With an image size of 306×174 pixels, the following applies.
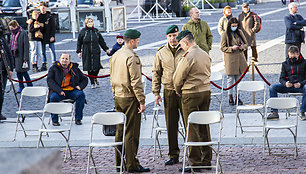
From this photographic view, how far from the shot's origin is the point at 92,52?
13.5 metres

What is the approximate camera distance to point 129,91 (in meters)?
7.29

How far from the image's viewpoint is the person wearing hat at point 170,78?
7531mm

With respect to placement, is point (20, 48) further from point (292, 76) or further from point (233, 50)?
point (292, 76)

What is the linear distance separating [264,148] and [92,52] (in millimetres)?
6780

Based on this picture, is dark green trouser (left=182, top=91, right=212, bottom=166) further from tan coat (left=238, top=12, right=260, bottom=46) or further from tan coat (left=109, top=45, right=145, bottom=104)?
tan coat (left=238, top=12, right=260, bottom=46)

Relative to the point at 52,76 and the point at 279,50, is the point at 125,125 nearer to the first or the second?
the point at 52,76

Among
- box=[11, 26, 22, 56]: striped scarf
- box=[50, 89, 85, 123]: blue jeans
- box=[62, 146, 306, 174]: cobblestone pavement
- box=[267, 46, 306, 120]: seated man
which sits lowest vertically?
box=[62, 146, 306, 174]: cobblestone pavement

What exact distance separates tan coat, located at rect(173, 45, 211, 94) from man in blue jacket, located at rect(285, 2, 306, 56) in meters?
7.02

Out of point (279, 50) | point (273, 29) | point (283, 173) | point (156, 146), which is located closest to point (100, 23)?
point (273, 29)

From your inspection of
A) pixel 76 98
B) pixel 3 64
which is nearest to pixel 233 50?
pixel 76 98

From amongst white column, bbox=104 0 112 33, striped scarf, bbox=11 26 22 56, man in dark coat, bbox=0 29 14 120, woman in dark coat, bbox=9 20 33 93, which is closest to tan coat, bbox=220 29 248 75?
man in dark coat, bbox=0 29 14 120

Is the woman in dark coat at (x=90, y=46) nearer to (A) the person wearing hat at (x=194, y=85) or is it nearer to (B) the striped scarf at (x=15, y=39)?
(B) the striped scarf at (x=15, y=39)

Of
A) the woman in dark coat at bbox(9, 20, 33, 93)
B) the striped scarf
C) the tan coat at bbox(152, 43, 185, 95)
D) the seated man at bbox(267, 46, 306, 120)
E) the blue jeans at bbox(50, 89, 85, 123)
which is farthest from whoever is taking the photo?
the striped scarf

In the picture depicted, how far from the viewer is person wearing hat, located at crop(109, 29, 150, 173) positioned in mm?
7180
